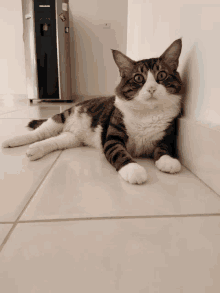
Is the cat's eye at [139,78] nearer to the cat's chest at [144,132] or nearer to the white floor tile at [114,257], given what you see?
the cat's chest at [144,132]

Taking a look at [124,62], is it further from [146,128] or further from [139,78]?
[146,128]

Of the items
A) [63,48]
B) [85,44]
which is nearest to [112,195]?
[63,48]

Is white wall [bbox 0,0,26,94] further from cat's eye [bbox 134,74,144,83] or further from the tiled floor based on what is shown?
the tiled floor

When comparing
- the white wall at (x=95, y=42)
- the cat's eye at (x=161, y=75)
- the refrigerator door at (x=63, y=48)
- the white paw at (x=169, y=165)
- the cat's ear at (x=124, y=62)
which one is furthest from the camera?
the white wall at (x=95, y=42)

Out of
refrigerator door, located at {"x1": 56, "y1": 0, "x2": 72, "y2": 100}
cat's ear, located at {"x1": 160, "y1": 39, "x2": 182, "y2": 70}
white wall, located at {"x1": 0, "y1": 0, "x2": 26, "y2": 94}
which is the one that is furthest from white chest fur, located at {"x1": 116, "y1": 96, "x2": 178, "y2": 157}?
white wall, located at {"x1": 0, "y1": 0, "x2": 26, "y2": 94}

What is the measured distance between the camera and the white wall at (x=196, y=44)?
772mm

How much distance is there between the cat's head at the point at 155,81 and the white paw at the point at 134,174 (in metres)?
0.35

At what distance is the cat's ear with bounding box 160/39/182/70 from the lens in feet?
3.24

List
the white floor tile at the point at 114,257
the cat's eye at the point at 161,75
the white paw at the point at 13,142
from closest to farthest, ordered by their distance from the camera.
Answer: the white floor tile at the point at 114,257
the cat's eye at the point at 161,75
the white paw at the point at 13,142

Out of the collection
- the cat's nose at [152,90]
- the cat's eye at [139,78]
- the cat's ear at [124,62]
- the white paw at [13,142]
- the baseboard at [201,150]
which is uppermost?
the cat's ear at [124,62]

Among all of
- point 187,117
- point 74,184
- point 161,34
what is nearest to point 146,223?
point 74,184

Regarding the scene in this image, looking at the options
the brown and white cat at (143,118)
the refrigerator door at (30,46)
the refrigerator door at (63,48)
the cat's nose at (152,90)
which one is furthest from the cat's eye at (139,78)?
the refrigerator door at (30,46)

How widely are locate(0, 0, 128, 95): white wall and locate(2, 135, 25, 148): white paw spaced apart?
2618 millimetres

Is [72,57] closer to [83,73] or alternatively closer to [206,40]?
[83,73]
